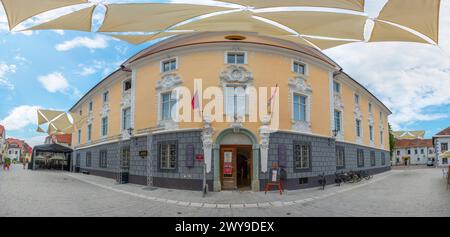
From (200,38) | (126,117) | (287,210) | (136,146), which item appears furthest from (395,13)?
(126,117)

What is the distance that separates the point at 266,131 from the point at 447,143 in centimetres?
5231

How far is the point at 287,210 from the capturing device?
887cm

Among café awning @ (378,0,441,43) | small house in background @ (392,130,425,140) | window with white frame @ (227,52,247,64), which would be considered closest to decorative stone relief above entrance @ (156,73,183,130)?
window with white frame @ (227,52,247,64)

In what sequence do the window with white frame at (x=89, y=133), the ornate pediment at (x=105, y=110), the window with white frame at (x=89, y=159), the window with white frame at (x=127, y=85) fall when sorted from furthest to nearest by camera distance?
1. the window with white frame at (x=89, y=133)
2. the window with white frame at (x=89, y=159)
3. the ornate pediment at (x=105, y=110)
4. the window with white frame at (x=127, y=85)

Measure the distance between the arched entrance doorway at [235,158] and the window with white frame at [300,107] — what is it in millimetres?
3486

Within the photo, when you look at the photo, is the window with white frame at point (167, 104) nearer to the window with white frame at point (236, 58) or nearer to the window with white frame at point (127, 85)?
the window with white frame at point (236, 58)

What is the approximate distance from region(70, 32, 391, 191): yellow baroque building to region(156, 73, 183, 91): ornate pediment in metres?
0.06

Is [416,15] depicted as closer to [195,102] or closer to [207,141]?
[195,102]

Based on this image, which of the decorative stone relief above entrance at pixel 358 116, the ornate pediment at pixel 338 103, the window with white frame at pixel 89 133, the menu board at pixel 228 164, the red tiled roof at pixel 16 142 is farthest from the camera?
the red tiled roof at pixel 16 142

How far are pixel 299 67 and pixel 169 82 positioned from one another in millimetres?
7733

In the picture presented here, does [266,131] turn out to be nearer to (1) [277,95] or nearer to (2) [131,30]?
(1) [277,95]

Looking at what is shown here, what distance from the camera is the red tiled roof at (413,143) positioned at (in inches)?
2766

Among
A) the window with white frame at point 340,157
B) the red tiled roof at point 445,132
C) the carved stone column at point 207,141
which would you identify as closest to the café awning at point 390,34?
the carved stone column at point 207,141

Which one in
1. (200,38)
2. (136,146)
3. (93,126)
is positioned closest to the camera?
(200,38)
